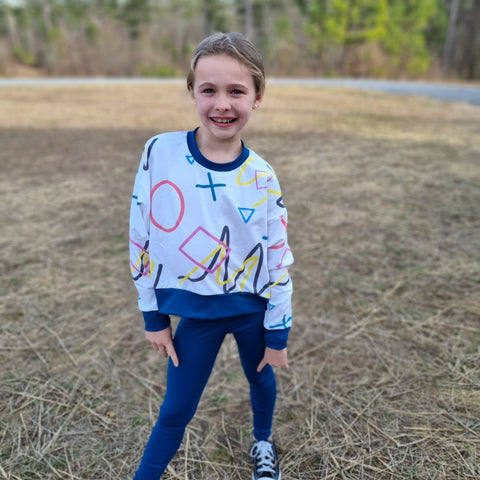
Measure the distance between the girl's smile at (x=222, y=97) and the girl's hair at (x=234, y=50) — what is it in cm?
1

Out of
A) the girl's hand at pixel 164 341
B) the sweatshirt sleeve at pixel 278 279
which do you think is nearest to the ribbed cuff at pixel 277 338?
the sweatshirt sleeve at pixel 278 279

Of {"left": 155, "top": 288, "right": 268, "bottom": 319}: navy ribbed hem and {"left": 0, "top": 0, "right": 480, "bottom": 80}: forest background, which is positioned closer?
{"left": 155, "top": 288, "right": 268, "bottom": 319}: navy ribbed hem

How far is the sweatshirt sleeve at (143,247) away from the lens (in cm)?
133

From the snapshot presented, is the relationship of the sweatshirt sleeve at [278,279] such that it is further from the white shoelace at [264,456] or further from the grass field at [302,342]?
the grass field at [302,342]

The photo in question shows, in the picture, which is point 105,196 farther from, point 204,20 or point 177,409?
point 204,20

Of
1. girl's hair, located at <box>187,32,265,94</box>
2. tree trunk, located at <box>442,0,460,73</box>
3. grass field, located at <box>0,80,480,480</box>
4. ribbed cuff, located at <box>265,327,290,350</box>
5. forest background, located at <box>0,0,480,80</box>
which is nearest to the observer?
girl's hair, located at <box>187,32,265,94</box>

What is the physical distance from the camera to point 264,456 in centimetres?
182

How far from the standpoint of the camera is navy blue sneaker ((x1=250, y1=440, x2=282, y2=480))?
1.76 m

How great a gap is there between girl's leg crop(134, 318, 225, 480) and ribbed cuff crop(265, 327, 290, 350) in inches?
6.3

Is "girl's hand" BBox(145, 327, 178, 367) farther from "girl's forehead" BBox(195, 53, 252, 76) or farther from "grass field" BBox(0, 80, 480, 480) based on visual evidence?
"girl's forehead" BBox(195, 53, 252, 76)

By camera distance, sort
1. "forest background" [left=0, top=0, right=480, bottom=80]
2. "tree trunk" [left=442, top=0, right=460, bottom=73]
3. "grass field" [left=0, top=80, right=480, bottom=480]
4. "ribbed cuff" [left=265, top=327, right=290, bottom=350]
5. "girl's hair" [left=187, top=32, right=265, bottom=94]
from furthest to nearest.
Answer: "forest background" [left=0, top=0, right=480, bottom=80] → "tree trunk" [left=442, top=0, right=460, bottom=73] → "grass field" [left=0, top=80, right=480, bottom=480] → "ribbed cuff" [left=265, top=327, right=290, bottom=350] → "girl's hair" [left=187, top=32, right=265, bottom=94]

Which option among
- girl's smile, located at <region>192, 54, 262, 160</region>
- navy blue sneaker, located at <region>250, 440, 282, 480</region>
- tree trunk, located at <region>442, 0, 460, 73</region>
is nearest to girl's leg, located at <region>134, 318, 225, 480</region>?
navy blue sneaker, located at <region>250, 440, 282, 480</region>

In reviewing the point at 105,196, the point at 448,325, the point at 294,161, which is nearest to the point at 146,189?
the point at 448,325

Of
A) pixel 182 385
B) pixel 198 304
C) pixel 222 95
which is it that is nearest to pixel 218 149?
pixel 222 95
